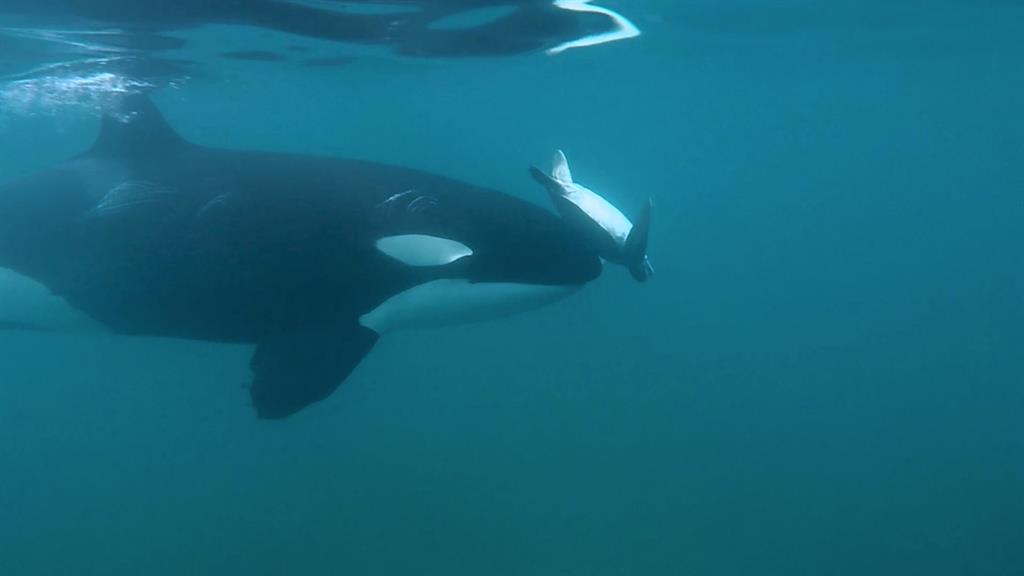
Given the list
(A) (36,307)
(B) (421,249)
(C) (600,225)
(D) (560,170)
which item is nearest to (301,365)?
(B) (421,249)

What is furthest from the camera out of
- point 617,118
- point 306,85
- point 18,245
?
point 617,118

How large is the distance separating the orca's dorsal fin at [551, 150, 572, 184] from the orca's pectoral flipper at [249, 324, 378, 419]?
7.72ft

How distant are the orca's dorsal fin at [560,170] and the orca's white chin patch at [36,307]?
14.3 ft

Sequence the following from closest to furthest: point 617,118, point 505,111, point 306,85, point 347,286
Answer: point 347,286, point 306,85, point 505,111, point 617,118

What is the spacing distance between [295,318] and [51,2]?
8143mm

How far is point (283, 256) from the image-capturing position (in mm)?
7086

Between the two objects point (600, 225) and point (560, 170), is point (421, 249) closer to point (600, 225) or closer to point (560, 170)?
point (600, 225)

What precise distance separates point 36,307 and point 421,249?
3.64m

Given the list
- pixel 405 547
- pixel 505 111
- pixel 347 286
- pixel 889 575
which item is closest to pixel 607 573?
pixel 405 547

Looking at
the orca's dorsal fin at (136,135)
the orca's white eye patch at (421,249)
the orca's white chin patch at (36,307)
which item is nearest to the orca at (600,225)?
the orca's white eye patch at (421,249)

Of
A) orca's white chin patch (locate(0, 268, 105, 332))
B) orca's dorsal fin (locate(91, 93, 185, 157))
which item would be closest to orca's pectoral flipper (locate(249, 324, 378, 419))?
orca's white chin patch (locate(0, 268, 105, 332))

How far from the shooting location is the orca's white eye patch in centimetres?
720

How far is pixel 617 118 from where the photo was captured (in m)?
46.4

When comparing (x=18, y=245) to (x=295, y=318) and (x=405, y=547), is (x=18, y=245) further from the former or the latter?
(x=405, y=547)
